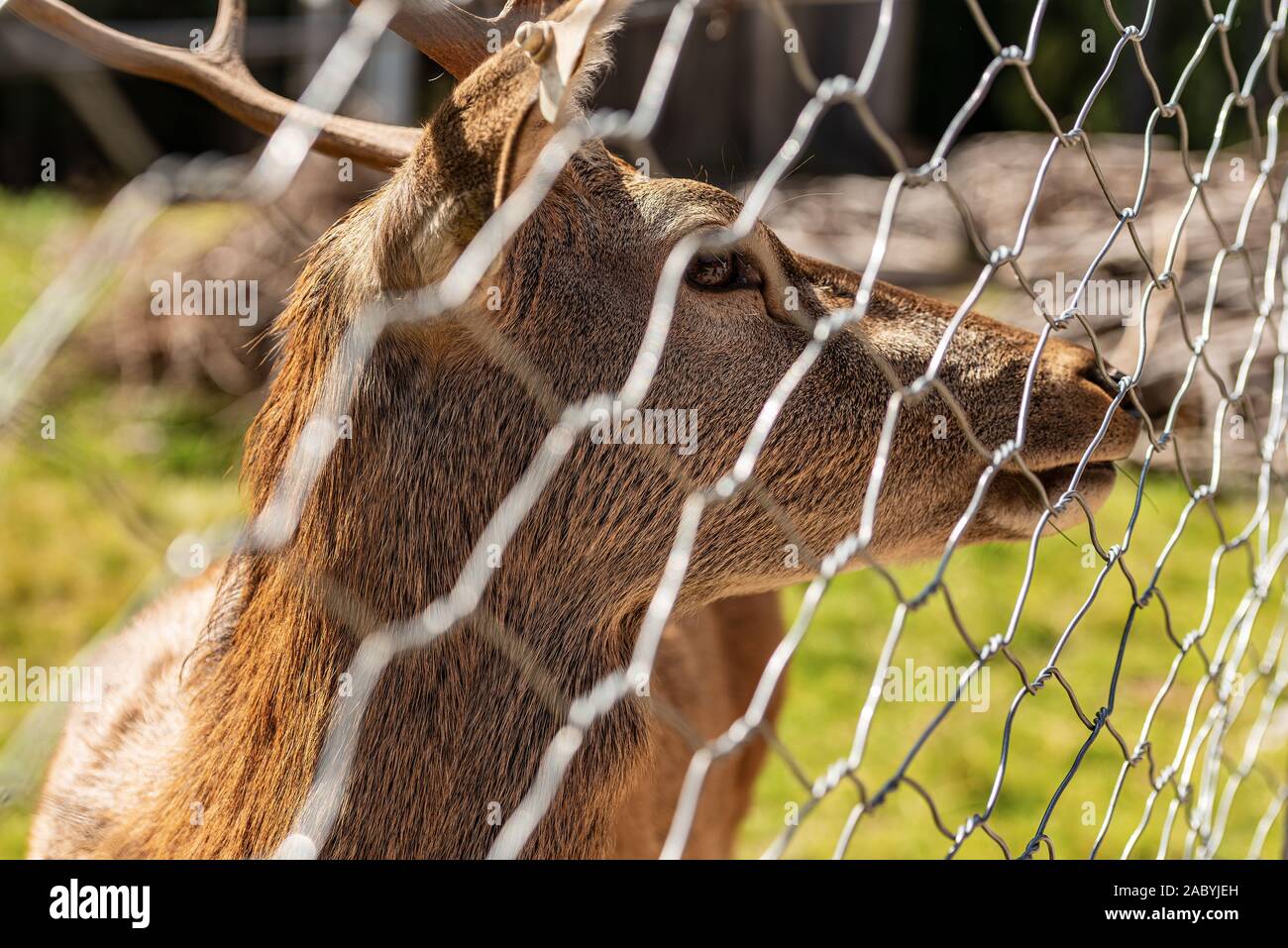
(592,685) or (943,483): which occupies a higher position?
(943,483)

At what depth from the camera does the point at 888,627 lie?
496cm

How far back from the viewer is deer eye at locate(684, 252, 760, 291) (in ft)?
6.64

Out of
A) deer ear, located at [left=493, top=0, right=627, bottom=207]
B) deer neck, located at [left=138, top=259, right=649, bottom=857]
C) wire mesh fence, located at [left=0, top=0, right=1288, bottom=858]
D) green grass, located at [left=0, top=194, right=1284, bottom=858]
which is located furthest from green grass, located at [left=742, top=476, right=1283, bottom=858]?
deer ear, located at [left=493, top=0, right=627, bottom=207]

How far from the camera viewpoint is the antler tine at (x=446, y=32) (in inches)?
78.7

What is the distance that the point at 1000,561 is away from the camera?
18.1 feet

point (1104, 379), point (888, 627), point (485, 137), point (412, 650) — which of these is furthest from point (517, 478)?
point (888, 627)

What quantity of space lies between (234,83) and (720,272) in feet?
3.09

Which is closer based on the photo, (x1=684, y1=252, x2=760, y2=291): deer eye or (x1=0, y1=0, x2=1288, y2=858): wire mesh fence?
(x1=0, y1=0, x2=1288, y2=858): wire mesh fence

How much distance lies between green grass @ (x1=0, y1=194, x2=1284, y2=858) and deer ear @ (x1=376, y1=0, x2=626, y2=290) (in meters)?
1.84

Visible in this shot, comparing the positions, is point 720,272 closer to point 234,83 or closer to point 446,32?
point 446,32

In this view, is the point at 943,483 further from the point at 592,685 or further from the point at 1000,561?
the point at 1000,561

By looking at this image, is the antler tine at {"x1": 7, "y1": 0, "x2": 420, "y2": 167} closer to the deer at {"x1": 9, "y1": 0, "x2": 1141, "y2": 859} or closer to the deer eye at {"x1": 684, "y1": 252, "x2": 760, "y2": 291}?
the deer at {"x1": 9, "y1": 0, "x2": 1141, "y2": 859}

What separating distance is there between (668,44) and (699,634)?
1.99 m

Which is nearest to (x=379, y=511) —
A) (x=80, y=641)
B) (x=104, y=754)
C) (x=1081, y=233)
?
(x=104, y=754)
